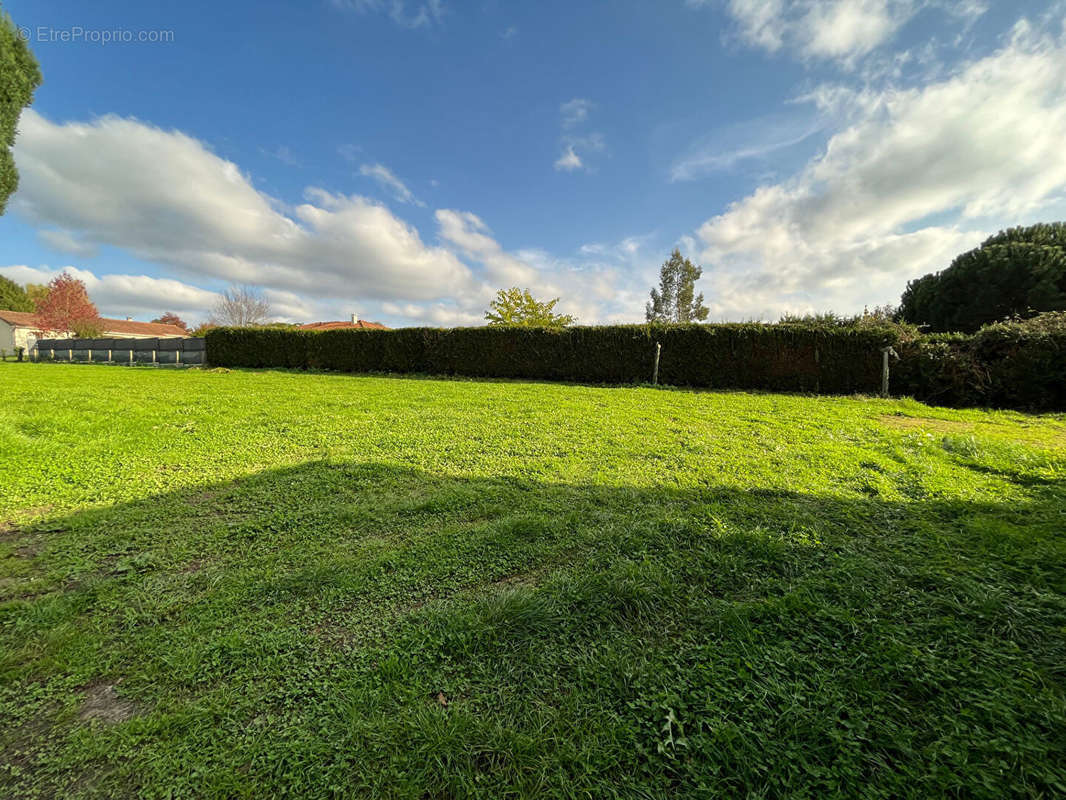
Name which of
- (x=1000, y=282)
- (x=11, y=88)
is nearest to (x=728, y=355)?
(x=11, y=88)

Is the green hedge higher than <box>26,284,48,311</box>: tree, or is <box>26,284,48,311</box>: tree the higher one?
<box>26,284,48,311</box>: tree

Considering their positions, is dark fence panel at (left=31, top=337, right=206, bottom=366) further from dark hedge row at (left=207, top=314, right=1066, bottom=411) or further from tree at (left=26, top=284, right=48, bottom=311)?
tree at (left=26, top=284, right=48, bottom=311)

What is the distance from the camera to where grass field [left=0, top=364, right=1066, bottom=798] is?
1.20 metres

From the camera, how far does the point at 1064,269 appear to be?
1941 centimetres

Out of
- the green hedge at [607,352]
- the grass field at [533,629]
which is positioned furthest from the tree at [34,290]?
the grass field at [533,629]

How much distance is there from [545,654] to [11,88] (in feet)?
49.6

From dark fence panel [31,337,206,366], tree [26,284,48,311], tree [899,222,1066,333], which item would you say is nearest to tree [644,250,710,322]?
tree [899,222,1066,333]

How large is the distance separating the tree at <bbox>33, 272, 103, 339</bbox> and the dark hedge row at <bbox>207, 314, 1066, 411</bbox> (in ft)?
84.5

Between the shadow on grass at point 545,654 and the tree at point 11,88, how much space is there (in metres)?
11.5

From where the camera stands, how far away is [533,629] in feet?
5.86

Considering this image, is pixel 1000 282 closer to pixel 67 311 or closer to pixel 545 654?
pixel 545 654

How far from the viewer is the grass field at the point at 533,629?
1203mm

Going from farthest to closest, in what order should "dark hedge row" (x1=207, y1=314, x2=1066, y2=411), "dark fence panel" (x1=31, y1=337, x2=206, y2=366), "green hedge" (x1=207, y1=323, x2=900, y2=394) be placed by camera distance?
"dark fence panel" (x1=31, y1=337, x2=206, y2=366), "green hedge" (x1=207, y1=323, x2=900, y2=394), "dark hedge row" (x1=207, y1=314, x2=1066, y2=411)

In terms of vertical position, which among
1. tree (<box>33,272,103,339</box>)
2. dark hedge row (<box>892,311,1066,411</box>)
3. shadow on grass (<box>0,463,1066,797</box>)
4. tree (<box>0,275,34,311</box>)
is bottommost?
shadow on grass (<box>0,463,1066,797</box>)
